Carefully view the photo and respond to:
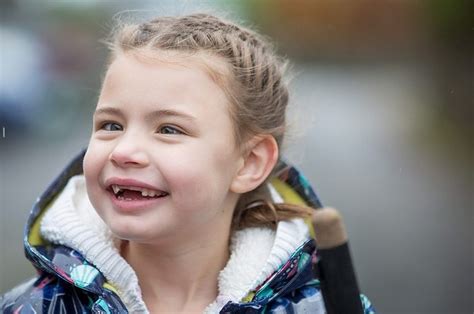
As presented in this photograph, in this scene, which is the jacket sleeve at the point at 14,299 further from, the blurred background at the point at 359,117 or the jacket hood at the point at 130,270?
the blurred background at the point at 359,117

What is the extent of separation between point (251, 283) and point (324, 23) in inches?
383

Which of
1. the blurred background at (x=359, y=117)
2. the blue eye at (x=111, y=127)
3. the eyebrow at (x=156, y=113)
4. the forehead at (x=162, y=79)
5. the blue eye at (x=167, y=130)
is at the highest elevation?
the forehead at (x=162, y=79)

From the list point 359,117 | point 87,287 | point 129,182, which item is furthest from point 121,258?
point 359,117

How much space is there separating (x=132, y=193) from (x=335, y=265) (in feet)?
1.85

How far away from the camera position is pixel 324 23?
37.2 ft

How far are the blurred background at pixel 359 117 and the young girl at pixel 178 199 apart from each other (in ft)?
0.87

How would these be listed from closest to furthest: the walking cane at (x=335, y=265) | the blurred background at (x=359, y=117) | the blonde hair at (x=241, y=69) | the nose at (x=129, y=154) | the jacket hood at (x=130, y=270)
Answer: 1. the walking cane at (x=335, y=265)
2. the nose at (x=129, y=154)
3. the jacket hood at (x=130, y=270)
4. the blonde hair at (x=241, y=69)
5. the blurred background at (x=359, y=117)

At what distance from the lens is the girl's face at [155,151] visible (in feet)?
5.88

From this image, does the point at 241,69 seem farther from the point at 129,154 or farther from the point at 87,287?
the point at 87,287

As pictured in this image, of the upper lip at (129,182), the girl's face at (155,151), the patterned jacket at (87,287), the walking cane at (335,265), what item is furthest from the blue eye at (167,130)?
the walking cane at (335,265)

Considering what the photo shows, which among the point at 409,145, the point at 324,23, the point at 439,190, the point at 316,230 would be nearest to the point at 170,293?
the point at 316,230

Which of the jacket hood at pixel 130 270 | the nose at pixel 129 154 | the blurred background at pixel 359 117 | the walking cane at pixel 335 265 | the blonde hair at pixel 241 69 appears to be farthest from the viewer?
the blurred background at pixel 359 117

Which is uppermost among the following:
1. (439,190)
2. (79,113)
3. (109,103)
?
(109,103)

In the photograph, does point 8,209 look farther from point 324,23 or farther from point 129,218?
point 324,23
